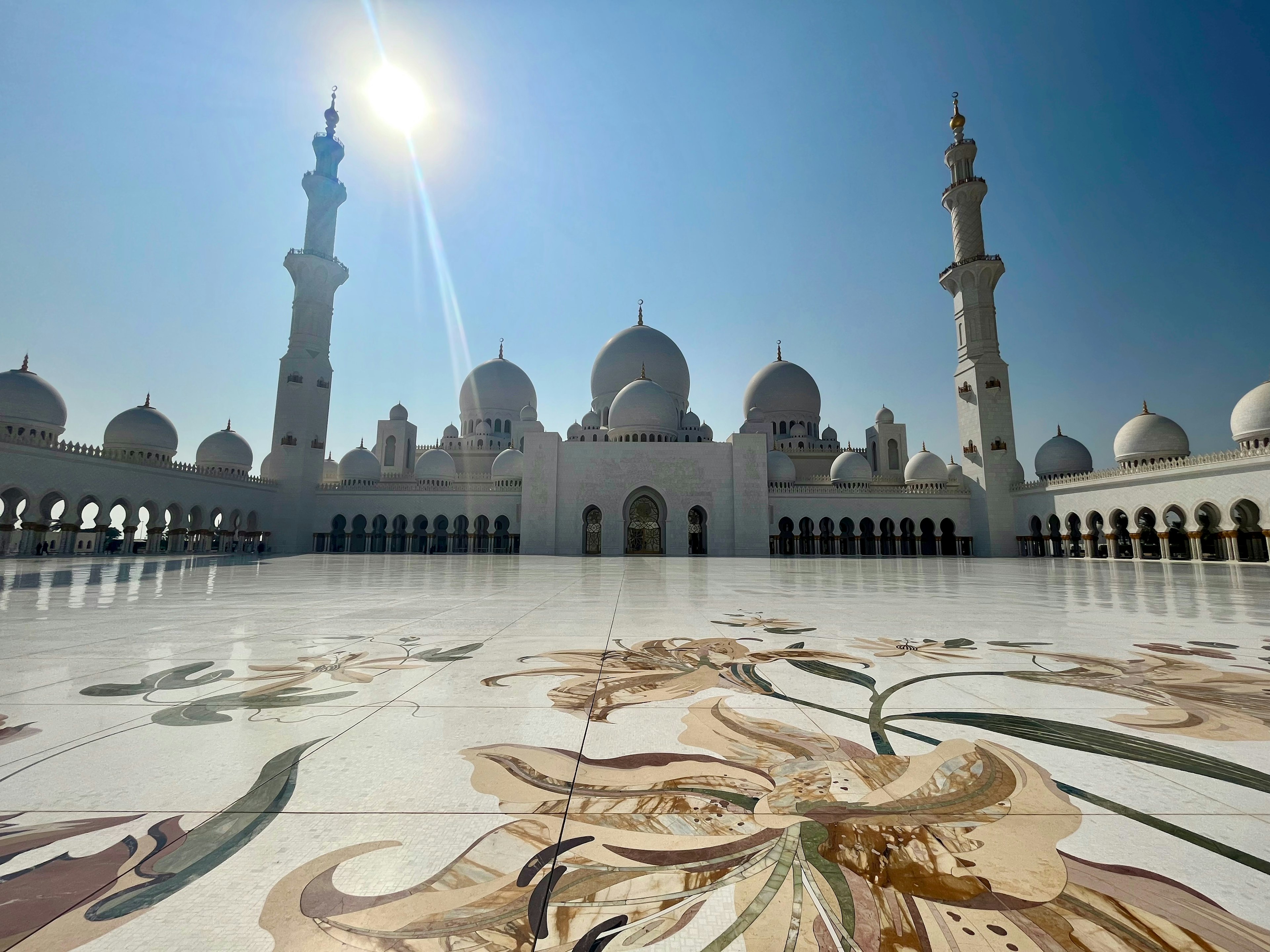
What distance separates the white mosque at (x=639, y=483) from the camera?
65.5ft

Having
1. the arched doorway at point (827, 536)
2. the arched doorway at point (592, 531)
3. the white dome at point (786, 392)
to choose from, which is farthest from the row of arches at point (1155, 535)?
the arched doorway at point (592, 531)

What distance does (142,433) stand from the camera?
23078 mm

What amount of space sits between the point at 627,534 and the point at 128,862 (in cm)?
2312

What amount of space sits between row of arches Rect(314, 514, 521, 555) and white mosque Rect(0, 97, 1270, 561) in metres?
0.09

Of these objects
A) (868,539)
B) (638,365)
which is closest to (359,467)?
(638,365)

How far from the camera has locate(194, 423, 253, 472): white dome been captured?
1040 inches

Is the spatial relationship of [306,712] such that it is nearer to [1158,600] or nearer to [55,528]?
[1158,600]

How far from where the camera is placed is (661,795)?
1372 mm

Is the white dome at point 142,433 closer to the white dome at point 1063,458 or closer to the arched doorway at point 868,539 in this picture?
the arched doorway at point 868,539

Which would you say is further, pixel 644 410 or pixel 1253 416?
pixel 644 410

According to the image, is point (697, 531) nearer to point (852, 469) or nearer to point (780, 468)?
point (780, 468)

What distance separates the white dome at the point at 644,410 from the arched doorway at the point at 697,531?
3887mm

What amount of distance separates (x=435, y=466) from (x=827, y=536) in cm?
2000

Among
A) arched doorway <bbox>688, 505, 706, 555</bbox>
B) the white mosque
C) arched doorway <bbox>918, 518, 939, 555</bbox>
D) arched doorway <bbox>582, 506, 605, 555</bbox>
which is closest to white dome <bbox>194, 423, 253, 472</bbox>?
the white mosque
